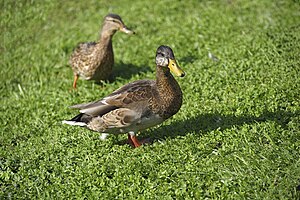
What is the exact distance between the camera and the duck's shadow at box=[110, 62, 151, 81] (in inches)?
352

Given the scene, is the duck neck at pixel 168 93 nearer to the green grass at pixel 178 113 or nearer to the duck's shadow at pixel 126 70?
the green grass at pixel 178 113

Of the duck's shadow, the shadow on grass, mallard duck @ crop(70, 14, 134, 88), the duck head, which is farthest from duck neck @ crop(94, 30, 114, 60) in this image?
the duck head

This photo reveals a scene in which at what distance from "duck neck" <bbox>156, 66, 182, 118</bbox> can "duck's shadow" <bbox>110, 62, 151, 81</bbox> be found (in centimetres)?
273

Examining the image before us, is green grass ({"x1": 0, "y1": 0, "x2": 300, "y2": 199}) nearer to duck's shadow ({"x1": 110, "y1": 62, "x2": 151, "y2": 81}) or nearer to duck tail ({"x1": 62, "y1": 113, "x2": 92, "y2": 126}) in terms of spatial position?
duck's shadow ({"x1": 110, "y1": 62, "x2": 151, "y2": 81})

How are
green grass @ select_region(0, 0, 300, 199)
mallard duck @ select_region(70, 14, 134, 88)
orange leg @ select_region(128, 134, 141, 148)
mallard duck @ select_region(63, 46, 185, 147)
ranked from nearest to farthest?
1. green grass @ select_region(0, 0, 300, 199)
2. mallard duck @ select_region(63, 46, 185, 147)
3. orange leg @ select_region(128, 134, 141, 148)
4. mallard duck @ select_region(70, 14, 134, 88)

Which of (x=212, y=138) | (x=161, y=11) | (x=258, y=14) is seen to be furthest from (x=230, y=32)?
(x=212, y=138)

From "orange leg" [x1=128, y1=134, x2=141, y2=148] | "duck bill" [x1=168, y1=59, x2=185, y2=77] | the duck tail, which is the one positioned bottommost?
"orange leg" [x1=128, y1=134, x2=141, y2=148]

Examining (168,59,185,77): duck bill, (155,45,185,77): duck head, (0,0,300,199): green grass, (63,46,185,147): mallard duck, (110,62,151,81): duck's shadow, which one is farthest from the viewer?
(110,62,151,81): duck's shadow

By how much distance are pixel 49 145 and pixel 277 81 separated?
10.2 feet

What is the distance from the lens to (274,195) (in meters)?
4.85

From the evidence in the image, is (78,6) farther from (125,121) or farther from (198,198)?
(198,198)

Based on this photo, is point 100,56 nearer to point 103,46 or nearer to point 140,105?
point 103,46

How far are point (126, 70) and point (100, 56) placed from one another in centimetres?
71

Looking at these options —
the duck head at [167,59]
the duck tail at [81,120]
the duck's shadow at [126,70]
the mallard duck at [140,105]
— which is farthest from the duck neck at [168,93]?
the duck's shadow at [126,70]
